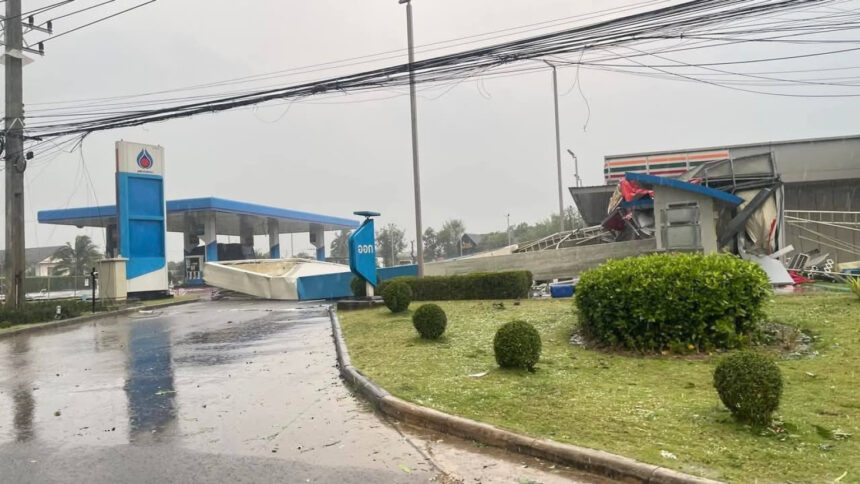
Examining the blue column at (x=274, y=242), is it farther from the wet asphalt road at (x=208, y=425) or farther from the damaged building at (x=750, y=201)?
the wet asphalt road at (x=208, y=425)

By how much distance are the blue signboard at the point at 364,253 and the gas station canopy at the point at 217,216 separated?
22243 millimetres

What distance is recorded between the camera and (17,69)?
64.2ft

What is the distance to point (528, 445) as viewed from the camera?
5086 millimetres

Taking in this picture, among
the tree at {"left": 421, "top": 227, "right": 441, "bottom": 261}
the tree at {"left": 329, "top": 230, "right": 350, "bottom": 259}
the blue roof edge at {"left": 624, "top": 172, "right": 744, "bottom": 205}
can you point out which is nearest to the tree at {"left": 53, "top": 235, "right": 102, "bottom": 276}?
the tree at {"left": 329, "top": 230, "right": 350, "bottom": 259}

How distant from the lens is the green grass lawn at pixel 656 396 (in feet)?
14.9

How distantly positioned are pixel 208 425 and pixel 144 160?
25331 mm

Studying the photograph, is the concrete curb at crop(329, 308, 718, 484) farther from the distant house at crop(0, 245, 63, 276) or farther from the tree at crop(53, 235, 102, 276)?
the distant house at crop(0, 245, 63, 276)

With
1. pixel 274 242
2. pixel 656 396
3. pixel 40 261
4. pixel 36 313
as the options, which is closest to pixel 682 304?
pixel 656 396

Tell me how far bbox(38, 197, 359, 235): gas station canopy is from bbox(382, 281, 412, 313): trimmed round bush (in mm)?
26264

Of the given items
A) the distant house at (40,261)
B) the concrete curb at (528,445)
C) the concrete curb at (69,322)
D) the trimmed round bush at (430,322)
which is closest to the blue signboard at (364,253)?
the trimmed round bush at (430,322)

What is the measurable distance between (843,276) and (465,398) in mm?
14445

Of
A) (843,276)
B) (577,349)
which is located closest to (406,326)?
(577,349)

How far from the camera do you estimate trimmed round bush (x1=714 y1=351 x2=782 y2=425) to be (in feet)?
16.7

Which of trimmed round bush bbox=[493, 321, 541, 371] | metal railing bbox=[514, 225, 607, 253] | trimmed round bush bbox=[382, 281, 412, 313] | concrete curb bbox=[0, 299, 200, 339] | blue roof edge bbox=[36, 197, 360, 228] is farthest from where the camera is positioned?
blue roof edge bbox=[36, 197, 360, 228]
